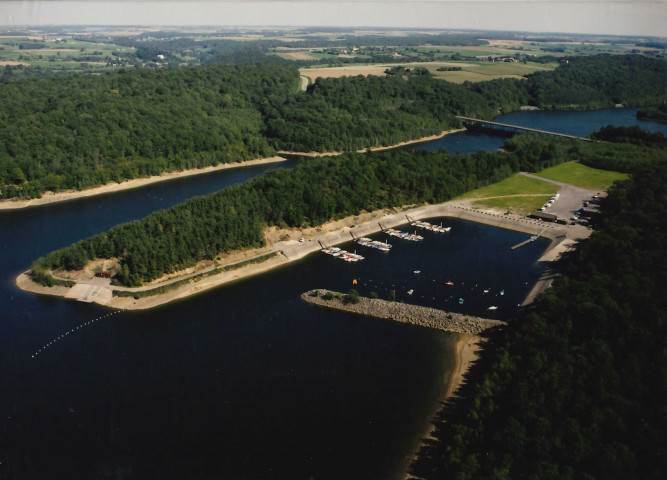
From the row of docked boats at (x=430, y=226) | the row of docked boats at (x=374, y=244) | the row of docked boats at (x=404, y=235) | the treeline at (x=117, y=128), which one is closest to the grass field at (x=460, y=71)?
the treeline at (x=117, y=128)

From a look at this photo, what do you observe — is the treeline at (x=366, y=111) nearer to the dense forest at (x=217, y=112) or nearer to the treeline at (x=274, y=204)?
the dense forest at (x=217, y=112)

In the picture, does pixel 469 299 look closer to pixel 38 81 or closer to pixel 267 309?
pixel 267 309

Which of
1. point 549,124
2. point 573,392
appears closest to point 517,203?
point 573,392

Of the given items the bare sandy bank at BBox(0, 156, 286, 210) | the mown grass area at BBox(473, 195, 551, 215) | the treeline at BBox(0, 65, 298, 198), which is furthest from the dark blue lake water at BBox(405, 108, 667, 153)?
the treeline at BBox(0, 65, 298, 198)

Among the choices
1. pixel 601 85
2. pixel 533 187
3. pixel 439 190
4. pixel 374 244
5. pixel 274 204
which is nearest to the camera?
pixel 374 244

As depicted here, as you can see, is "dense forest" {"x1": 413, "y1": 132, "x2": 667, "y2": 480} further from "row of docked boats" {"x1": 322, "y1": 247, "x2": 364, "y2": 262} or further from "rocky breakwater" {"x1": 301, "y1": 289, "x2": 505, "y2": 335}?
"row of docked boats" {"x1": 322, "y1": 247, "x2": 364, "y2": 262}

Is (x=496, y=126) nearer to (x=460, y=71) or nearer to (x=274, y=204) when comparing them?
(x=460, y=71)

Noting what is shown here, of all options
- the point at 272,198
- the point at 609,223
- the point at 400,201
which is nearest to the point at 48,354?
the point at 272,198
